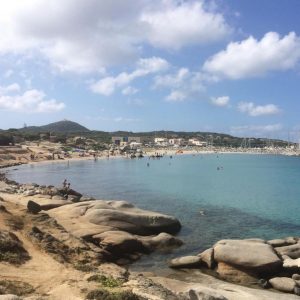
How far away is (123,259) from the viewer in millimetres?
28016

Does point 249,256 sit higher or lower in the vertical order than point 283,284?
higher

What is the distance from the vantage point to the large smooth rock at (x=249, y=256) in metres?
25.0

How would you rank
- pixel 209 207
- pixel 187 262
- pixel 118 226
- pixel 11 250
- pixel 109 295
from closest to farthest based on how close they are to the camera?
pixel 109 295 < pixel 11 250 < pixel 187 262 < pixel 118 226 < pixel 209 207

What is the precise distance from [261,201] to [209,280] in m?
36.4

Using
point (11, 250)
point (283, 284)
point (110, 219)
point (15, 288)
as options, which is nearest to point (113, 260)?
point (110, 219)

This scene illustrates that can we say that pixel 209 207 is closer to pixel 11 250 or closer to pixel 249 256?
pixel 249 256

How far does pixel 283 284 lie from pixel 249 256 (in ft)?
8.61

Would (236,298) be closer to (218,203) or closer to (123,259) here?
(123,259)

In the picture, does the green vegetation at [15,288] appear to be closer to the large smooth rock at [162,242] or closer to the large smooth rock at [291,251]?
the large smooth rock at [162,242]

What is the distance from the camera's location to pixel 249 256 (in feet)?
83.5

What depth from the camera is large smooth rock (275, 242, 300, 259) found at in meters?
27.9

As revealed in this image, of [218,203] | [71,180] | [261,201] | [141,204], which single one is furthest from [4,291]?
[71,180]

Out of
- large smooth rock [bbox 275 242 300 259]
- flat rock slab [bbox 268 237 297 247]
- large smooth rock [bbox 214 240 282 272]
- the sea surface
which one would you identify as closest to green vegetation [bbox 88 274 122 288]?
the sea surface

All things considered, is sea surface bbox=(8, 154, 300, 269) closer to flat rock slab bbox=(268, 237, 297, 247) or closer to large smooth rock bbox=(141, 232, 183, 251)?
large smooth rock bbox=(141, 232, 183, 251)
